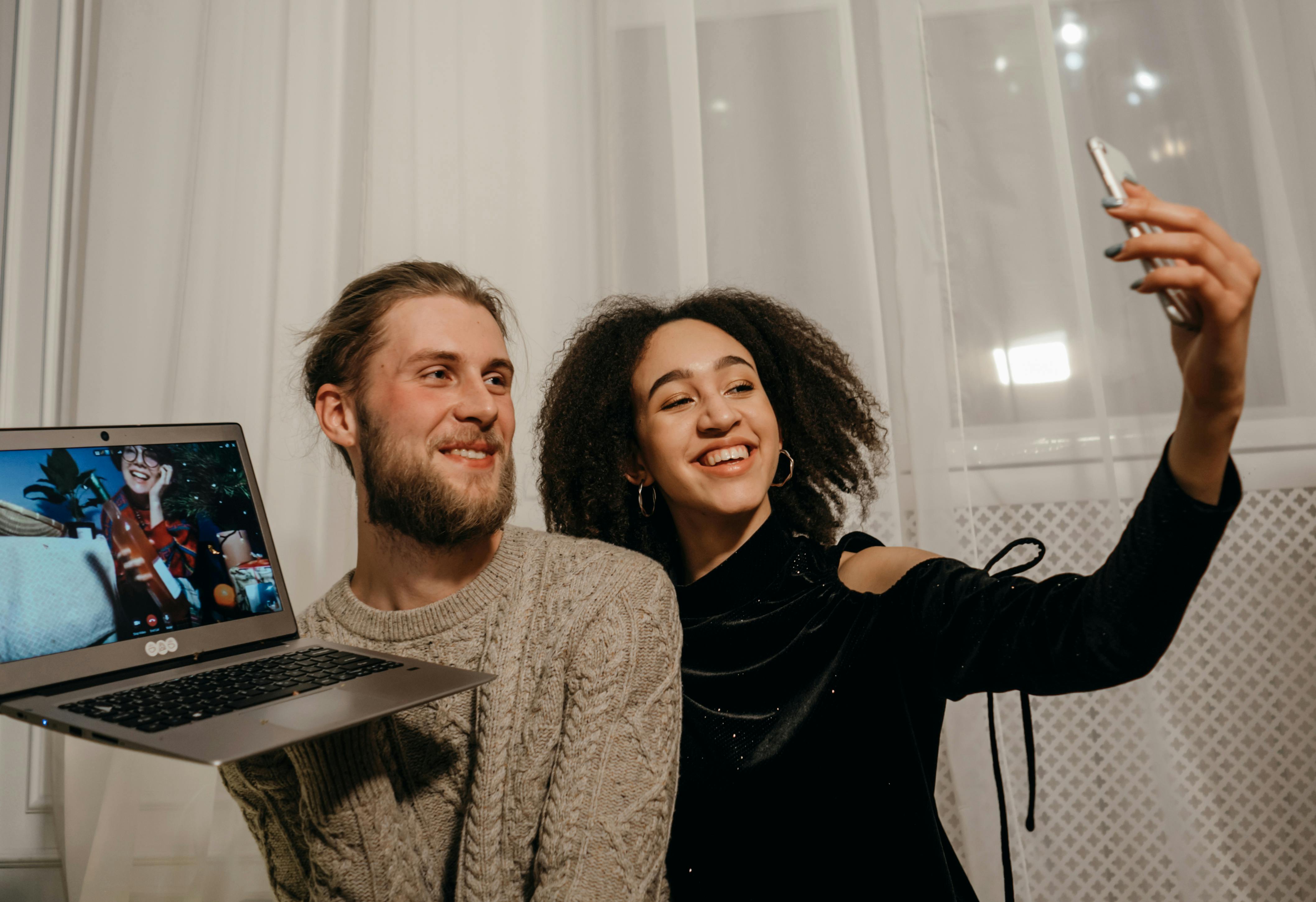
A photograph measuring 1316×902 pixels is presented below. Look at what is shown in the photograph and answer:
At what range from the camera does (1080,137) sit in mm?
1638

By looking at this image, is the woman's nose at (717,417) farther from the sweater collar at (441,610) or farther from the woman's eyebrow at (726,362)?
the sweater collar at (441,610)

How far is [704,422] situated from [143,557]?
2.39 ft

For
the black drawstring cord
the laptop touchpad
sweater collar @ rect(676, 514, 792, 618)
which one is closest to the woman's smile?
sweater collar @ rect(676, 514, 792, 618)

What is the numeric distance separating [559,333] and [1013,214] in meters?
0.88

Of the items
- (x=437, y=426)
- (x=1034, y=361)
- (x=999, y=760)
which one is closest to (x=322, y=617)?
(x=437, y=426)

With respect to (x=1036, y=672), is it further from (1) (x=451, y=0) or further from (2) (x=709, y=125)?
(1) (x=451, y=0)

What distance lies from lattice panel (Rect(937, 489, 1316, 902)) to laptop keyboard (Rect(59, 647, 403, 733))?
106cm

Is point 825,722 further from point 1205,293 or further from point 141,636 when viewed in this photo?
point 141,636

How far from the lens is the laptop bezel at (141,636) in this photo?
35.1 inches

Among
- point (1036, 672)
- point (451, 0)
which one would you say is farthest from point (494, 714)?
point (451, 0)

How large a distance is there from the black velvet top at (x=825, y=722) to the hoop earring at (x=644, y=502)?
21 cm

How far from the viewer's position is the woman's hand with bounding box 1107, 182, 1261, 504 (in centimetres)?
67

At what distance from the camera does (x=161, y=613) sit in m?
1.00

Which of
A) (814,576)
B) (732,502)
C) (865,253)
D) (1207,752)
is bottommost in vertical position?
(1207,752)
